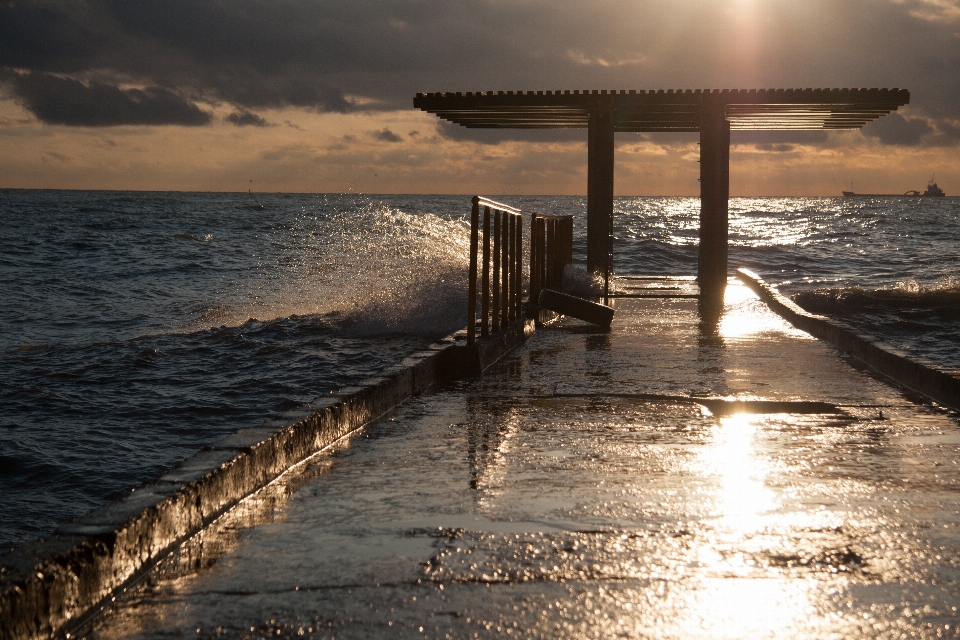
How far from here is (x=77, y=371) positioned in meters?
15.8

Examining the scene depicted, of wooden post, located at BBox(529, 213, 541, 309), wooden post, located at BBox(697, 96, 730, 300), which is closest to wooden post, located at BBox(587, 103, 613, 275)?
wooden post, located at BBox(697, 96, 730, 300)

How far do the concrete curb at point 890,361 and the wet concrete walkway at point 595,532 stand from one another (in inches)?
16.4

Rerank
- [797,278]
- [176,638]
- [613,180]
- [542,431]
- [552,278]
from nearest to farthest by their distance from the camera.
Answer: [176,638] < [542,431] < [552,278] < [613,180] < [797,278]

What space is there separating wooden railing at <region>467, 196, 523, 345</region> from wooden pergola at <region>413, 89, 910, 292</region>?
19.6 feet

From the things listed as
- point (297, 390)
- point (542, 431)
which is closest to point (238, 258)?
point (297, 390)

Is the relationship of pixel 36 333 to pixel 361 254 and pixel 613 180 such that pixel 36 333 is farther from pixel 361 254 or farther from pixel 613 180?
pixel 361 254

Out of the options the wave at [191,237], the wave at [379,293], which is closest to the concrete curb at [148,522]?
the wave at [379,293]

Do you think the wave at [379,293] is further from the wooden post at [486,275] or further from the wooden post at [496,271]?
the wooden post at [486,275]

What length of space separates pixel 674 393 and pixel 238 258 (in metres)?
37.9

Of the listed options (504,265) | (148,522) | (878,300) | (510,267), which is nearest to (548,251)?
(510,267)

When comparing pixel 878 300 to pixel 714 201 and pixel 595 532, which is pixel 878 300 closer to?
pixel 714 201

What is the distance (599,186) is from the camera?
18484 millimetres

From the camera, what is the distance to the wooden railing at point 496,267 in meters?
8.24

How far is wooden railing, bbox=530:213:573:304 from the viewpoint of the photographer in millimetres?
13367
